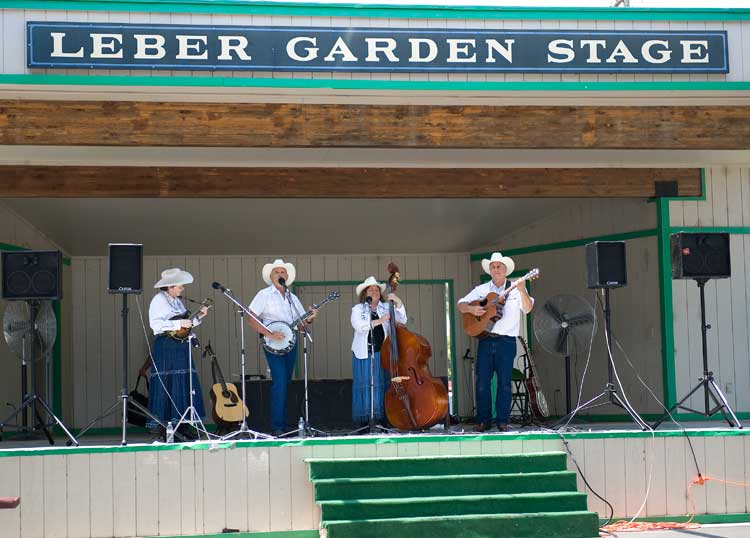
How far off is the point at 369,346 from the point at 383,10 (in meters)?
2.57

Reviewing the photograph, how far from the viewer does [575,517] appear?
7.00 metres

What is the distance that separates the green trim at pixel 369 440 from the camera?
7.10 metres

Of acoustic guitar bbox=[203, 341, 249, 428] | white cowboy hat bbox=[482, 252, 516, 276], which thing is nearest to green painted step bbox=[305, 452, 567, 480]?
white cowboy hat bbox=[482, 252, 516, 276]

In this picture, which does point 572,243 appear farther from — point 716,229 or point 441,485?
point 441,485

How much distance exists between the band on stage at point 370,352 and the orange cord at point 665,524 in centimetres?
116

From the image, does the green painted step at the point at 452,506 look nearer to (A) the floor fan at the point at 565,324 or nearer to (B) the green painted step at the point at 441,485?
(B) the green painted step at the point at 441,485

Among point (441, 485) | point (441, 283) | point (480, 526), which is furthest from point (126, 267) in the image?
point (441, 283)

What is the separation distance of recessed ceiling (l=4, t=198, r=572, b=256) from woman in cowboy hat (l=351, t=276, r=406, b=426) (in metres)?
2.36

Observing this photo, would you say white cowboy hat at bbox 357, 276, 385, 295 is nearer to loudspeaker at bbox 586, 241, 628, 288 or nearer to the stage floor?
the stage floor

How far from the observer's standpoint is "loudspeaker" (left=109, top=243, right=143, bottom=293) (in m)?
7.57

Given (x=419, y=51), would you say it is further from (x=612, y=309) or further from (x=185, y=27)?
(x=612, y=309)

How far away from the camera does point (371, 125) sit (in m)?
8.16

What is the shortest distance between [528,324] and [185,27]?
18.4 feet

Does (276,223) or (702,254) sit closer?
(702,254)
